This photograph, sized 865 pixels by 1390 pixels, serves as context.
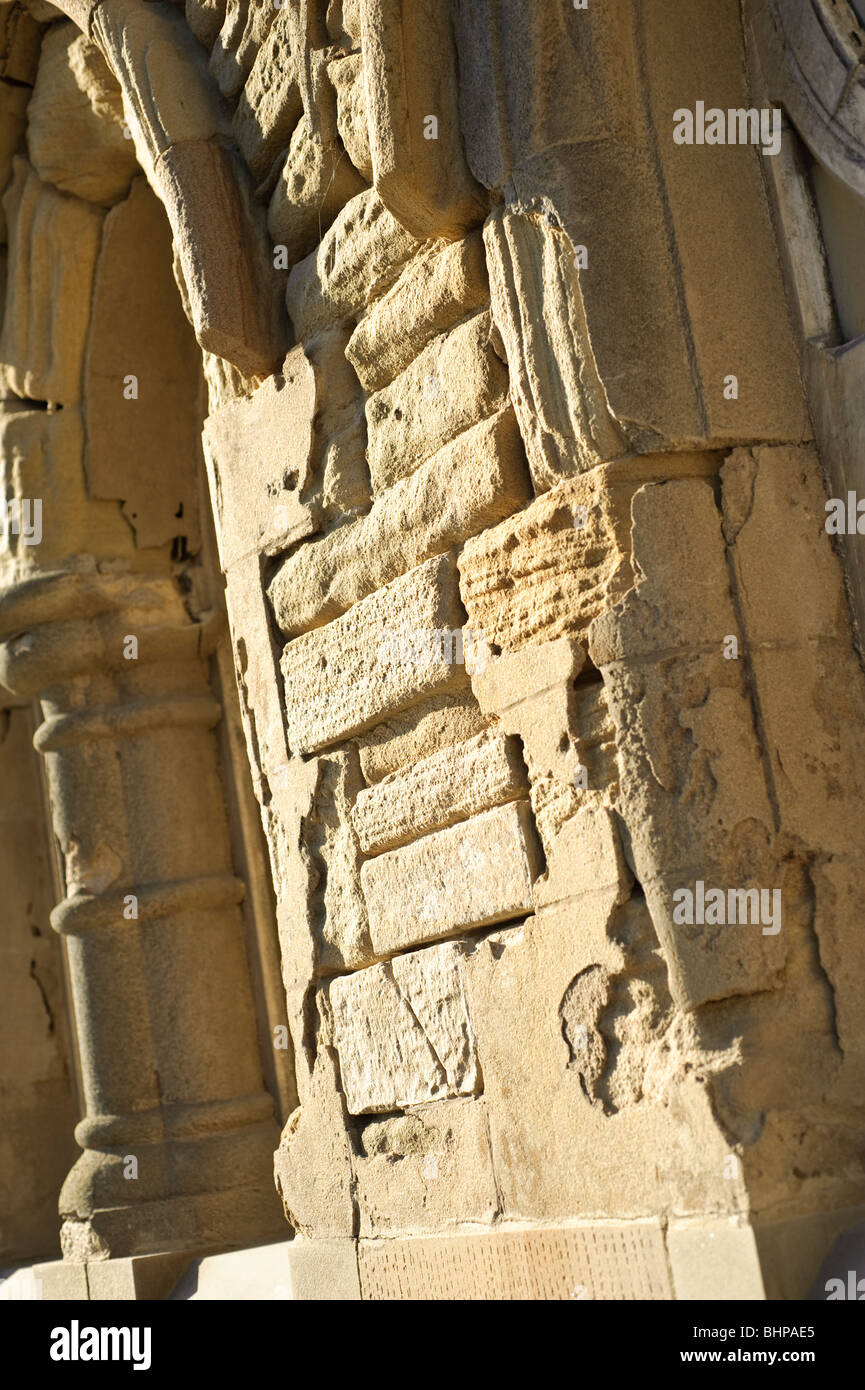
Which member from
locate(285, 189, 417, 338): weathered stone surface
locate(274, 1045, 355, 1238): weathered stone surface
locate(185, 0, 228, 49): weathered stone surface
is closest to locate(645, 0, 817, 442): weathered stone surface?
locate(285, 189, 417, 338): weathered stone surface

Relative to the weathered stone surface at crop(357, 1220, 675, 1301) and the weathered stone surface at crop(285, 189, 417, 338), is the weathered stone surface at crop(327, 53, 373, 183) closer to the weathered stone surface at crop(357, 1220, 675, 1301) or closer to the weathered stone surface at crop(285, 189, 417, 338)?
the weathered stone surface at crop(285, 189, 417, 338)

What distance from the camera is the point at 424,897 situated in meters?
3.45

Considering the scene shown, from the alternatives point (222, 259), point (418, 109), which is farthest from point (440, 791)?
point (222, 259)

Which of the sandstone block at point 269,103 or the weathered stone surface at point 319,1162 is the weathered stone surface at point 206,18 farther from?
the weathered stone surface at point 319,1162

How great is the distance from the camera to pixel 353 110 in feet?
11.9

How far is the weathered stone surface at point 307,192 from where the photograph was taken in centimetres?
375

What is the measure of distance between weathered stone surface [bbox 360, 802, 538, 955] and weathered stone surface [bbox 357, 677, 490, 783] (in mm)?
183

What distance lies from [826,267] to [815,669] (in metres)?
0.78

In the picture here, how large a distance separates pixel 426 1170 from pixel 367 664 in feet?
3.56

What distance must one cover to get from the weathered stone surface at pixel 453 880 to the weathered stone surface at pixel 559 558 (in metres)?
0.37

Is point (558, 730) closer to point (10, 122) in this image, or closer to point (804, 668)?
point (804, 668)

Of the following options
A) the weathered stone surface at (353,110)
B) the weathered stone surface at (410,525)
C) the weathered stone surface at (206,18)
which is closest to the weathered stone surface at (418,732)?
the weathered stone surface at (410,525)

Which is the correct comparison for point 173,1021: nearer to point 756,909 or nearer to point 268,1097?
point 268,1097

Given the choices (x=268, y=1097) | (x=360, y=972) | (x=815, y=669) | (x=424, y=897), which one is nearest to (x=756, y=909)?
(x=815, y=669)
